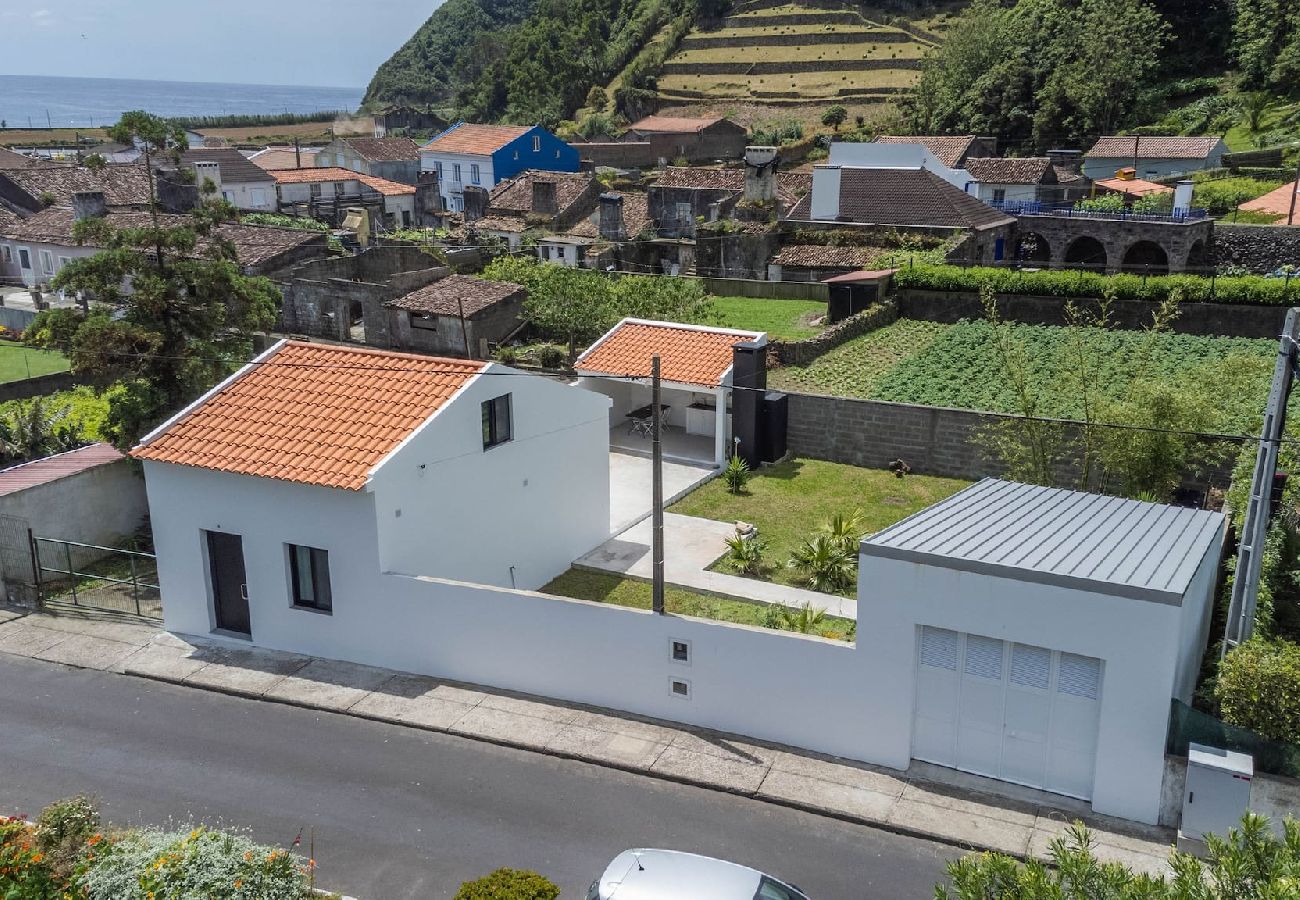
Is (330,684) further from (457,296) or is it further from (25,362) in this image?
(25,362)

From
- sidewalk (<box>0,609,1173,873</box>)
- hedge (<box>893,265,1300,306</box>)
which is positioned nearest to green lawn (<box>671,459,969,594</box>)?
sidewalk (<box>0,609,1173,873</box>)

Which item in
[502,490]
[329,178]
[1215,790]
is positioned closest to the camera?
[1215,790]

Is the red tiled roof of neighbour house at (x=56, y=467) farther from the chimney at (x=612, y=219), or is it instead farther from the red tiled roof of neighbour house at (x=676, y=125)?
the red tiled roof of neighbour house at (x=676, y=125)

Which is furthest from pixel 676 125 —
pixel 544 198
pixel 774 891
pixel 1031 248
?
pixel 774 891

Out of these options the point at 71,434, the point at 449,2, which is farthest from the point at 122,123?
the point at 449,2

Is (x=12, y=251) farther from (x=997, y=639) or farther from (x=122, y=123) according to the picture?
(x=997, y=639)

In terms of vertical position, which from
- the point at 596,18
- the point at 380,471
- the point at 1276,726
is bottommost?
the point at 1276,726

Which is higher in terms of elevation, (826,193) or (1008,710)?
(826,193)
